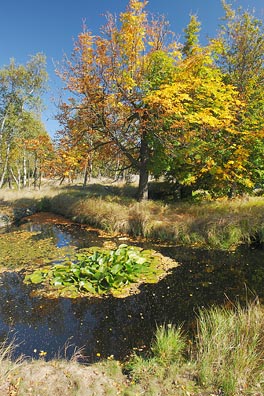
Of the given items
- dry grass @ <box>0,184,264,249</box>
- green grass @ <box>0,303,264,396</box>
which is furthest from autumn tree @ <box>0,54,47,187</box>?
green grass @ <box>0,303,264,396</box>

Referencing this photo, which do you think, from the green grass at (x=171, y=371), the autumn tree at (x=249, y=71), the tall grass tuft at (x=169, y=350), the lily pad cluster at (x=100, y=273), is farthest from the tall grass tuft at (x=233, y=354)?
the autumn tree at (x=249, y=71)

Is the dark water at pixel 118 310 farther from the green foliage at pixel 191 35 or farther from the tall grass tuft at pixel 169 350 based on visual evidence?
the green foliage at pixel 191 35

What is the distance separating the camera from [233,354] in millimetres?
3727

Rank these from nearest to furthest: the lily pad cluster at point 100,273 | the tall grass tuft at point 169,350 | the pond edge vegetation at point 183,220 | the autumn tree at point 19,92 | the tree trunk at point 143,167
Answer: the tall grass tuft at point 169,350 → the lily pad cluster at point 100,273 → the pond edge vegetation at point 183,220 → the tree trunk at point 143,167 → the autumn tree at point 19,92

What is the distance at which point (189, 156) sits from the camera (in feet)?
41.0

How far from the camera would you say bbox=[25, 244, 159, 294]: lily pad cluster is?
262 inches

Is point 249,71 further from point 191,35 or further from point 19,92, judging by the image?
point 19,92

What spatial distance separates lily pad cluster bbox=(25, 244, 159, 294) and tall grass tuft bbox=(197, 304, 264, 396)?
2.92 metres

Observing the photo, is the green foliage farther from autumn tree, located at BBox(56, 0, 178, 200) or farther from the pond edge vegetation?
the pond edge vegetation

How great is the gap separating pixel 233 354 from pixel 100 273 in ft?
12.3

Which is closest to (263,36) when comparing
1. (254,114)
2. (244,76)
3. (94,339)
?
(244,76)

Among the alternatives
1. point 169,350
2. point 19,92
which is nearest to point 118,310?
point 169,350

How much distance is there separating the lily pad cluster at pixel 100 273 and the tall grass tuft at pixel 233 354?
2916mm

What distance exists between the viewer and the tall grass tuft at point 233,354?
3.46 meters
